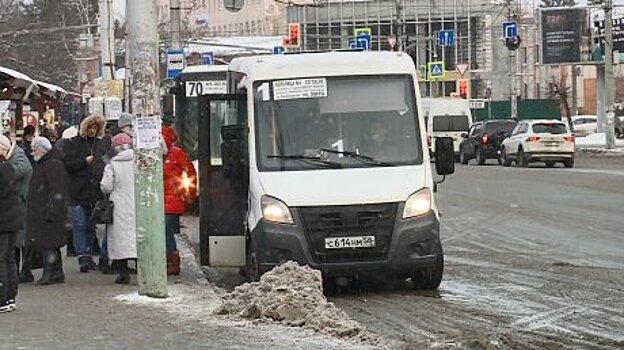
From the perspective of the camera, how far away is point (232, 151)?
1347 centimetres

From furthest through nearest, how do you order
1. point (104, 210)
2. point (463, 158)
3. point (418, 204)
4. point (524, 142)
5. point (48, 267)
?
1. point (463, 158)
2. point (524, 142)
3. point (104, 210)
4. point (48, 267)
5. point (418, 204)

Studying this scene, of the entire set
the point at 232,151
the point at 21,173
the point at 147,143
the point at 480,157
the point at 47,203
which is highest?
the point at 147,143

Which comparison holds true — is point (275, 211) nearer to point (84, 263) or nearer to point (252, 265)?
point (252, 265)

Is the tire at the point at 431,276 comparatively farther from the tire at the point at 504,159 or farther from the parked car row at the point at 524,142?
the tire at the point at 504,159

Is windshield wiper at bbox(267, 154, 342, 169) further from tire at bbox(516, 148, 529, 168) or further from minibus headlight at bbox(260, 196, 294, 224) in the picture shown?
tire at bbox(516, 148, 529, 168)

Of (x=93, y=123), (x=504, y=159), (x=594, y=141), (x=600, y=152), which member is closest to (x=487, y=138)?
(x=504, y=159)

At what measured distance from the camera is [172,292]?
40.8ft

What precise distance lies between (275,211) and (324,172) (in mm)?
→ 669

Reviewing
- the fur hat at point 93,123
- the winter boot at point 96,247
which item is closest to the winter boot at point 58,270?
the fur hat at point 93,123

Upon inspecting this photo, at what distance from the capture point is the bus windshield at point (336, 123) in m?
13.3

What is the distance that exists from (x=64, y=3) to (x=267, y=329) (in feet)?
190

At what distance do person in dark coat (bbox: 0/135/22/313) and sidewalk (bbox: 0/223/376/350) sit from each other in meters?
0.18

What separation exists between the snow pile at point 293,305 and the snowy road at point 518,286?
41 cm

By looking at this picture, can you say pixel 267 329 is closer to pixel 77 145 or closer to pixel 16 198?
pixel 16 198
